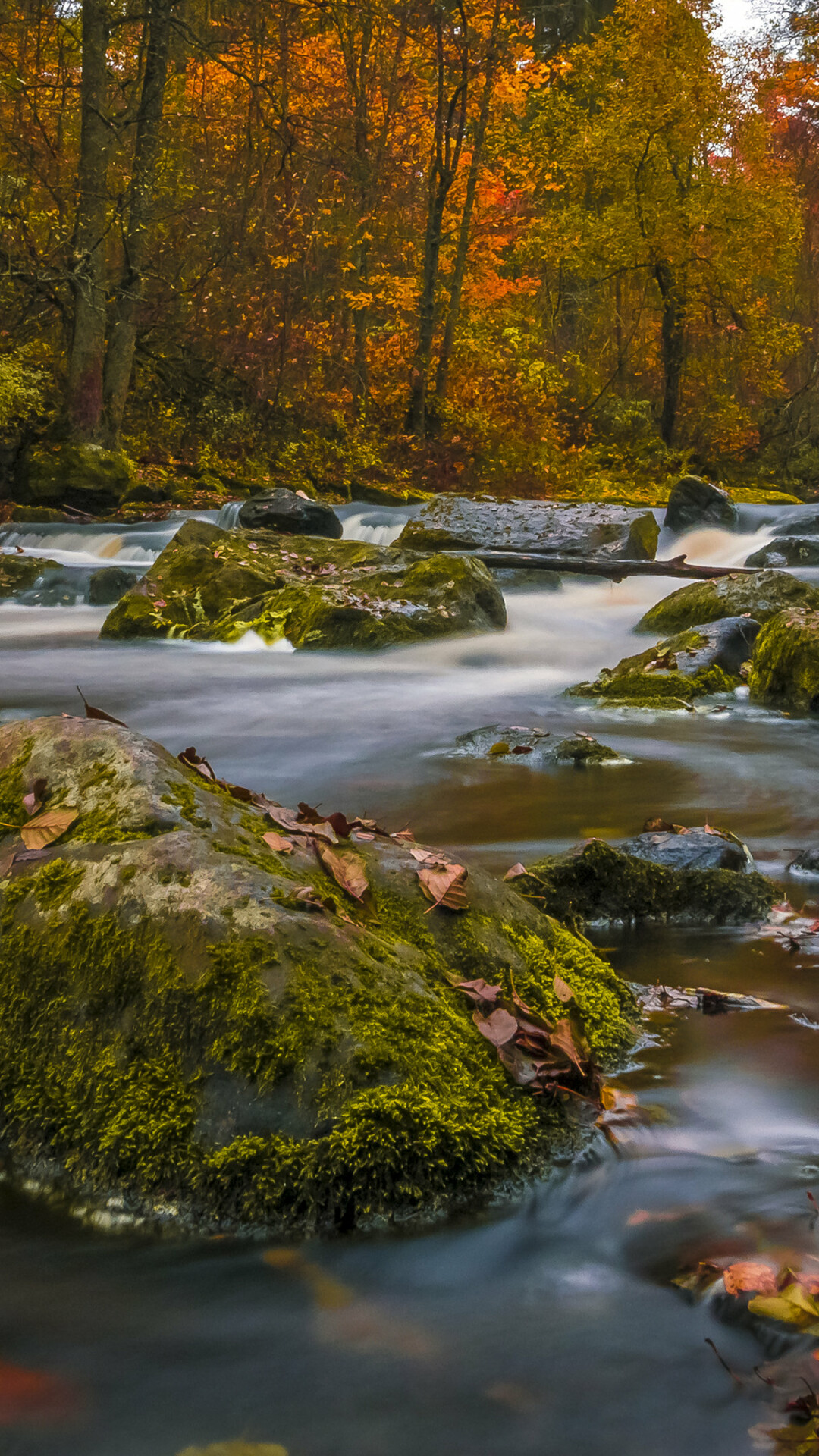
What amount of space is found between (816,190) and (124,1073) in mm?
38681

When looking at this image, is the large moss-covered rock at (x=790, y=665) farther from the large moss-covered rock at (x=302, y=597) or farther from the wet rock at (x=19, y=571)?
the wet rock at (x=19, y=571)

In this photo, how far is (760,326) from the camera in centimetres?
2892

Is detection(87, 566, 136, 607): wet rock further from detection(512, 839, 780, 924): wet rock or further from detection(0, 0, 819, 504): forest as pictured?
detection(512, 839, 780, 924): wet rock

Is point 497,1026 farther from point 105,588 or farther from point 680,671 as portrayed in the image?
point 105,588

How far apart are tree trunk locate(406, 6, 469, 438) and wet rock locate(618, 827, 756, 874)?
71.1ft

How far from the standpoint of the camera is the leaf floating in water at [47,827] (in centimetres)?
262

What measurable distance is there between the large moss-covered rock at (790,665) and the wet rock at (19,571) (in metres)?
9.17

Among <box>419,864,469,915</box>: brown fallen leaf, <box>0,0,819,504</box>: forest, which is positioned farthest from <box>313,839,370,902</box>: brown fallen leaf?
<box>0,0,819,504</box>: forest

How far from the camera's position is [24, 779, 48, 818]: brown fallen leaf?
8.97 ft

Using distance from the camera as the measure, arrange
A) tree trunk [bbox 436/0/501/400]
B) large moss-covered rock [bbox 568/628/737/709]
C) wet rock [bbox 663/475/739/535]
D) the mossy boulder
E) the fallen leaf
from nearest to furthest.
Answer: the fallen leaf
large moss-covered rock [bbox 568/628/737/709]
the mossy boulder
wet rock [bbox 663/475/739/535]
tree trunk [bbox 436/0/501/400]

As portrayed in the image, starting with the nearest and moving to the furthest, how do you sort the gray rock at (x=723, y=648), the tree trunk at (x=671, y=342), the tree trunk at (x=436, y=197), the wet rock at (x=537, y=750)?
1. the wet rock at (x=537, y=750)
2. the gray rock at (x=723, y=648)
3. the tree trunk at (x=436, y=197)
4. the tree trunk at (x=671, y=342)

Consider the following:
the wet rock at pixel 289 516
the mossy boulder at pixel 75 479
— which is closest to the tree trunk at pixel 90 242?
the mossy boulder at pixel 75 479

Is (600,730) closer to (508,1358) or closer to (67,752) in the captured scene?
(67,752)

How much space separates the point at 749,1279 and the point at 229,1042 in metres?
1.04
